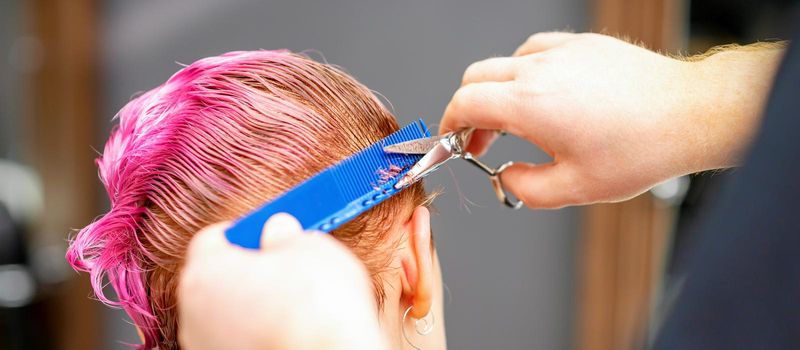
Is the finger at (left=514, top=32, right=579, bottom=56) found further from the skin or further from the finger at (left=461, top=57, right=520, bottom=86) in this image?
the skin

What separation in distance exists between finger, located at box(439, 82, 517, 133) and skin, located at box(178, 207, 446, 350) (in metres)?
0.28

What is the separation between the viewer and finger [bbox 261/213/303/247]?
1.67 ft

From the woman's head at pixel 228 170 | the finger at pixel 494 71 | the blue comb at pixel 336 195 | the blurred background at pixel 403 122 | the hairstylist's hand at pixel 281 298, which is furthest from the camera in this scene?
the blurred background at pixel 403 122

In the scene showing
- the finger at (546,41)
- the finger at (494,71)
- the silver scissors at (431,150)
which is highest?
the finger at (546,41)

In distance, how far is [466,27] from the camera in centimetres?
187

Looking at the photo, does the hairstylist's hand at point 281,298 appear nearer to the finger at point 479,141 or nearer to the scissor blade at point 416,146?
Answer: the scissor blade at point 416,146

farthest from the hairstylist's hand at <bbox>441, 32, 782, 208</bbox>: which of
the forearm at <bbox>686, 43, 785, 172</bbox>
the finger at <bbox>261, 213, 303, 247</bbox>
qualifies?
the finger at <bbox>261, 213, 303, 247</bbox>

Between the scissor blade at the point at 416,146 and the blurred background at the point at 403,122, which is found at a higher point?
the scissor blade at the point at 416,146

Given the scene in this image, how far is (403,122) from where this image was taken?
1.86 meters

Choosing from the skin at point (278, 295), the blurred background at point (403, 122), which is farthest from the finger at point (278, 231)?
the blurred background at point (403, 122)

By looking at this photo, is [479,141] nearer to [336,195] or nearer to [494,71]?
[494,71]

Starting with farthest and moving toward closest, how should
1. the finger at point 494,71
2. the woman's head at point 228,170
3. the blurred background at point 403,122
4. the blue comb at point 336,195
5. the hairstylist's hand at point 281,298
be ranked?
the blurred background at point 403,122
the finger at point 494,71
the woman's head at point 228,170
the blue comb at point 336,195
the hairstylist's hand at point 281,298

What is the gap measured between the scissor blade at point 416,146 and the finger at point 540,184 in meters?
0.11

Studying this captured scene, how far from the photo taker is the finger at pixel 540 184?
2.51 feet
